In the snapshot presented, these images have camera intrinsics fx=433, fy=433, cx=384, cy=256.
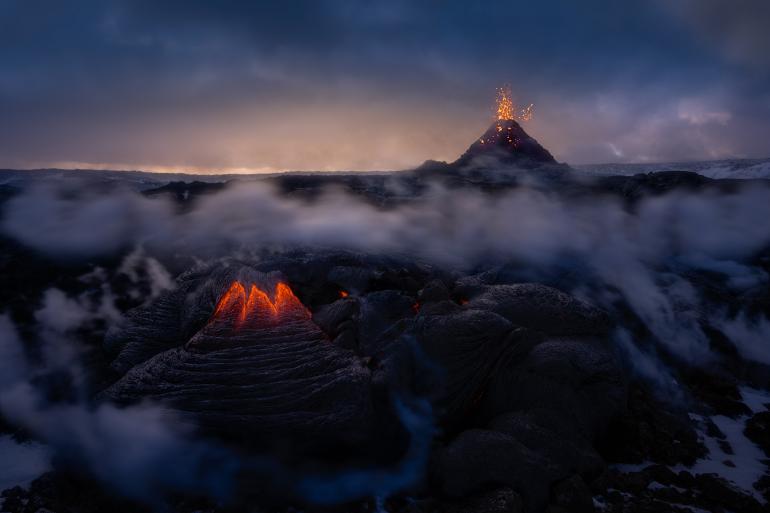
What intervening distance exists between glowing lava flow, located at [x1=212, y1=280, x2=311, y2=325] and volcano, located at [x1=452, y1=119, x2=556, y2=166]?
155 ft

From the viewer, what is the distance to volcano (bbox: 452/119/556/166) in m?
55.3

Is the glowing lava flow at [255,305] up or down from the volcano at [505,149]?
down

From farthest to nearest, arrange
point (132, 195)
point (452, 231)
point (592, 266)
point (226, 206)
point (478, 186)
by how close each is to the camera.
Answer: point (478, 186), point (132, 195), point (226, 206), point (452, 231), point (592, 266)

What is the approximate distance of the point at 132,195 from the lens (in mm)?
29672

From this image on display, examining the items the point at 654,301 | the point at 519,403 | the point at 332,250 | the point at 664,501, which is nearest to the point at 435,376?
the point at 519,403

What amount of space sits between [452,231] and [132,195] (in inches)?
903

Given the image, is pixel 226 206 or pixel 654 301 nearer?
pixel 654 301

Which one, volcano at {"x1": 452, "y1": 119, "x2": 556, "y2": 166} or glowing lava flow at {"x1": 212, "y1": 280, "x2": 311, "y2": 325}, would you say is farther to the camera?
volcano at {"x1": 452, "y1": 119, "x2": 556, "y2": 166}

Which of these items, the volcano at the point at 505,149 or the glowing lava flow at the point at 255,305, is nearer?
the glowing lava flow at the point at 255,305

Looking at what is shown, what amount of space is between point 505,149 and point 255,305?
54693 mm

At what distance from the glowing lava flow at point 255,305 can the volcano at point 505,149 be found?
155 feet

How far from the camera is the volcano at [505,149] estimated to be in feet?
182

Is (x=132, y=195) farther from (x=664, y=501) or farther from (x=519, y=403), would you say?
(x=664, y=501)

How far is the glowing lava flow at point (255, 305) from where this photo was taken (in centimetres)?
908
